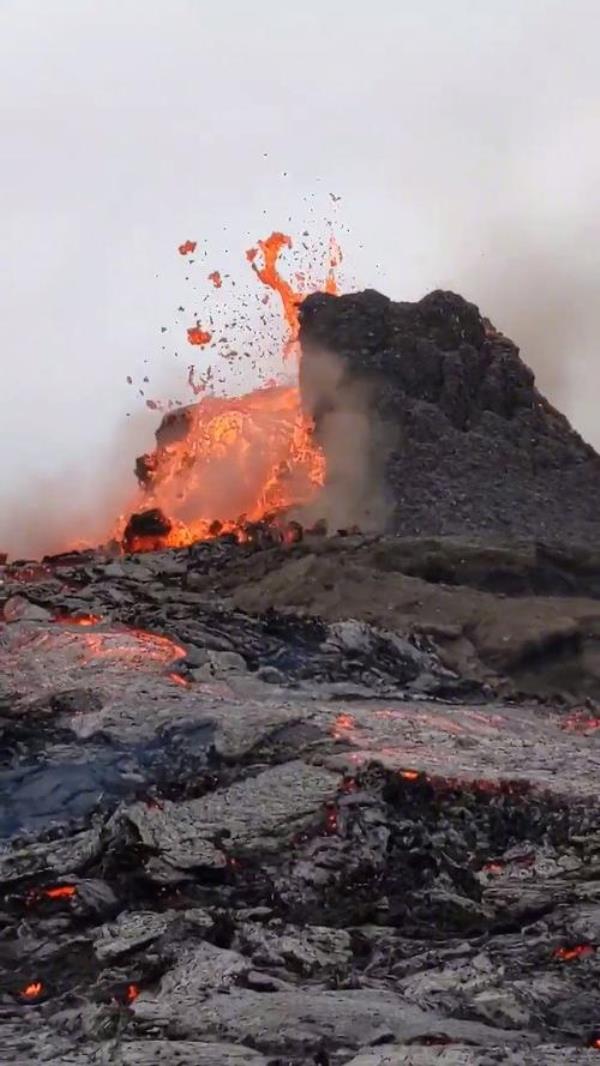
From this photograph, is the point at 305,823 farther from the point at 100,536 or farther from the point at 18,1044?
the point at 100,536

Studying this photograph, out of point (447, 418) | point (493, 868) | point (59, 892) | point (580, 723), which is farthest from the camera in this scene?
point (447, 418)

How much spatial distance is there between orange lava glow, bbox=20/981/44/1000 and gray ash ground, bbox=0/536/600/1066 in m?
0.02

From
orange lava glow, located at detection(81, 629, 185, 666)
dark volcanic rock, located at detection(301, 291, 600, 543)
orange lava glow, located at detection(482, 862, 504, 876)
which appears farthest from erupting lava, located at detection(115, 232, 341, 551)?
orange lava glow, located at detection(482, 862, 504, 876)

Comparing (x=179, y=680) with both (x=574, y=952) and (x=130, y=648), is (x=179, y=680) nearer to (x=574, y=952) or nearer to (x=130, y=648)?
(x=130, y=648)

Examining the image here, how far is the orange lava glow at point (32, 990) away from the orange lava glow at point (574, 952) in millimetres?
4333

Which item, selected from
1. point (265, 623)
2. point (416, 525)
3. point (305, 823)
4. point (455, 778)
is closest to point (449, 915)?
point (305, 823)

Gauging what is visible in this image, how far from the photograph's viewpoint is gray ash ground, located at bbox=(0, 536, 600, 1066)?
8641mm

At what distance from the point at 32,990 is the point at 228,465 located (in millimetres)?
31430

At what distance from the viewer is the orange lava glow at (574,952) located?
967 cm

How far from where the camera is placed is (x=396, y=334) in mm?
37000

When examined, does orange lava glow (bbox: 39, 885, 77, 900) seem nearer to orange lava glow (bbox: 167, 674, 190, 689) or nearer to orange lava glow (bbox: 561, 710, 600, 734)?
orange lava glow (bbox: 167, 674, 190, 689)

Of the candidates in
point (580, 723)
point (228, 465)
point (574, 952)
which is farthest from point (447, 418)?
point (574, 952)

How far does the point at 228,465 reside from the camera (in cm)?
4028

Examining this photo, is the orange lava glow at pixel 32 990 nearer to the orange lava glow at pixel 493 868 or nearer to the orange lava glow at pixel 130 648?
the orange lava glow at pixel 493 868
